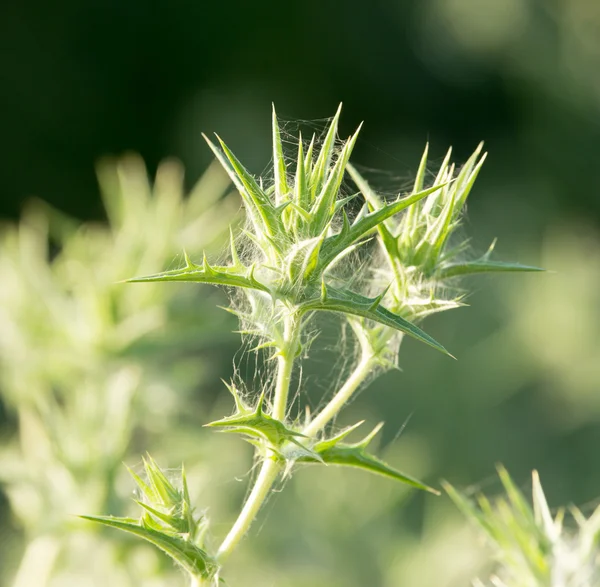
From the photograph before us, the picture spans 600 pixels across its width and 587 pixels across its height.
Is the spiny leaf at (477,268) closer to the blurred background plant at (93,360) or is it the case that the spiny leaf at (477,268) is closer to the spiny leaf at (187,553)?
the spiny leaf at (187,553)

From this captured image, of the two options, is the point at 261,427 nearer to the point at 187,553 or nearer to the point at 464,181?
the point at 187,553

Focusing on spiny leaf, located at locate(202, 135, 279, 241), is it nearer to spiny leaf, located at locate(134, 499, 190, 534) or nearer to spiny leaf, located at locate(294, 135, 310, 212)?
spiny leaf, located at locate(294, 135, 310, 212)

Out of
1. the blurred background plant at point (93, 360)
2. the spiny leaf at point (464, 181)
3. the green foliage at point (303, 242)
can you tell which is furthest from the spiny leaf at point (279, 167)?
the blurred background plant at point (93, 360)

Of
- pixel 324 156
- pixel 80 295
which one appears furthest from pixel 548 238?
pixel 324 156

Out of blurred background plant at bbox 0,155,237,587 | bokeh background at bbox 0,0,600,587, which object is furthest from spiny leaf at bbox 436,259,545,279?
bokeh background at bbox 0,0,600,587

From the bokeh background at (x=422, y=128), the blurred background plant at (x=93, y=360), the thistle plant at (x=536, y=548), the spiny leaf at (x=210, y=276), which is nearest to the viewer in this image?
the spiny leaf at (x=210, y=276)

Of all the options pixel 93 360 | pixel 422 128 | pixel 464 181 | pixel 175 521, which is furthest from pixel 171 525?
pixel 422 128

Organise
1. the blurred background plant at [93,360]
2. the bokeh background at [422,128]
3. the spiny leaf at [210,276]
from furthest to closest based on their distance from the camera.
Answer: the bokeh background at [422,128] < the blurred background plant at [93,360] < the spiny leaf at [210,276]
